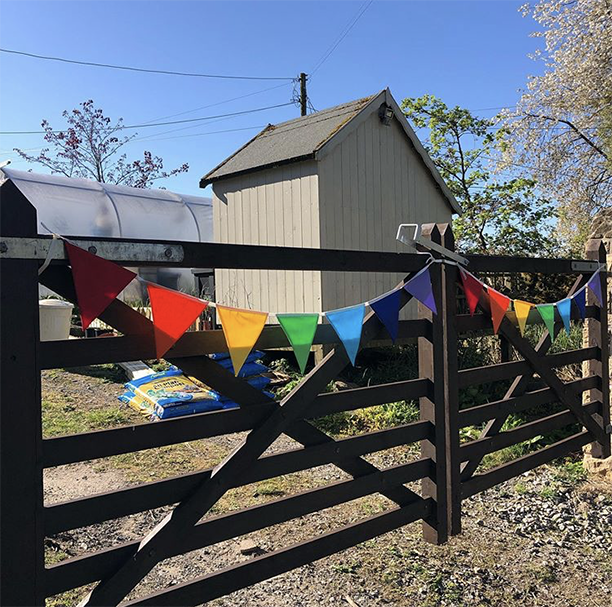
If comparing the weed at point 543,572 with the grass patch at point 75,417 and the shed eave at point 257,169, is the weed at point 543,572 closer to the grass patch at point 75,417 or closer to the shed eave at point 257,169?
the grass patch at point 75,417

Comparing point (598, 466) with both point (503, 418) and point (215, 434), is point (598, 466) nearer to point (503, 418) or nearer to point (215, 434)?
point (503, 418)

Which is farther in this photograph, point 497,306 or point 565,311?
point 565,311

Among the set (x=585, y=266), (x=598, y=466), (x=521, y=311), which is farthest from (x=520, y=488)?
(x=585, y=266)

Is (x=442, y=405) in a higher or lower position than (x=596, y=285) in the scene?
lower

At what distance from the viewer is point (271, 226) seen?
27.3ft

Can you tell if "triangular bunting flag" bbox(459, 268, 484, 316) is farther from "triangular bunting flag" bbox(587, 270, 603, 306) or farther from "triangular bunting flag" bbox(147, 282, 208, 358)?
"triangular bunting flag" bbox(147, 282, 208, 358)

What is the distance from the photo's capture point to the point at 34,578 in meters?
1.85

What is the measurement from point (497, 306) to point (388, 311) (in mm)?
1009

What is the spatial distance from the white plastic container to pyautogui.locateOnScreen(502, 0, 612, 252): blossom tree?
9.32 m

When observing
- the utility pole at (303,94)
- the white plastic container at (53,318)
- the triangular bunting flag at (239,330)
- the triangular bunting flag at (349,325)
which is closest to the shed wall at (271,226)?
the white plastic container at (53,318)

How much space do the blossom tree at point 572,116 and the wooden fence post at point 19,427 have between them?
982cm

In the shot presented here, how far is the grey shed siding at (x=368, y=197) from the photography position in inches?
303

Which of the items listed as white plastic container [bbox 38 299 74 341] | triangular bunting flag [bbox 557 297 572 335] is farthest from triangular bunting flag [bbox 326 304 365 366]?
white plastic container [bbox 38 299 74 341]

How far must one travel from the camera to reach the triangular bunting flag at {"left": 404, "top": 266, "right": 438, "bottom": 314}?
307 centimetres
